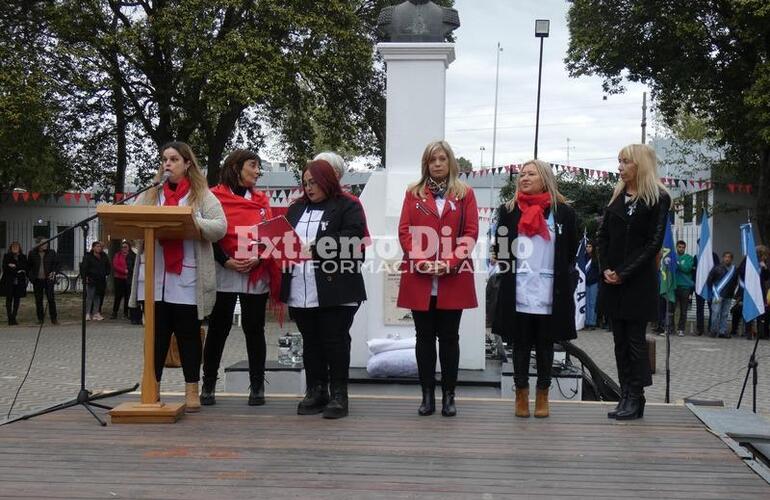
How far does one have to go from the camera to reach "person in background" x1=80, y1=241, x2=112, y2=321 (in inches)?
731

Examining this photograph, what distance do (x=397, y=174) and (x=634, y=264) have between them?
11.5ft

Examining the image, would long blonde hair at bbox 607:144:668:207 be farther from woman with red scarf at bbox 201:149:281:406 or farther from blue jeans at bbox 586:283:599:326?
blue jeans at bbox 586:283:599:326

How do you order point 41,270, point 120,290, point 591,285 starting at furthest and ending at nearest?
point 120,290 < point 41,270 < point 591,285

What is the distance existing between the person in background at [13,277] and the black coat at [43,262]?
7.2 inches

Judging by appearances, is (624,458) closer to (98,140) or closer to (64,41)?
(64,41)

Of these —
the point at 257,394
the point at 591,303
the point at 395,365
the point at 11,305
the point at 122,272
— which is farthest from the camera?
the point at 122,272

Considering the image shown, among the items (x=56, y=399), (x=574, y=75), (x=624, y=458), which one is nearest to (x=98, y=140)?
(x=574, y=75)

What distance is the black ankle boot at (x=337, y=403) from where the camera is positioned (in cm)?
573

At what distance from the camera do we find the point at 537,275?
227 inches

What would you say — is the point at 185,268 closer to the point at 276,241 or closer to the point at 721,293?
the point at 276,241

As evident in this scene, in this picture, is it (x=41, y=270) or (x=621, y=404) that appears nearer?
(x=621, y=404)

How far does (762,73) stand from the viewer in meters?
19.8

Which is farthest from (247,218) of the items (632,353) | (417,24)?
(417,24)

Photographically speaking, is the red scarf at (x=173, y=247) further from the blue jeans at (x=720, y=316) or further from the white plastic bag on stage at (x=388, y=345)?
the blue jeans at (x=720, y=316)
